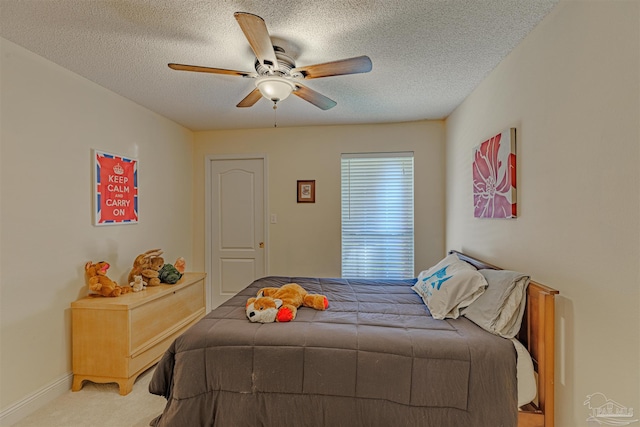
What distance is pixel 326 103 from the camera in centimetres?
219

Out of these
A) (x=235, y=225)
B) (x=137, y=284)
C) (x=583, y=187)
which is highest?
(x=583, y=187)

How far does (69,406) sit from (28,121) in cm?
192

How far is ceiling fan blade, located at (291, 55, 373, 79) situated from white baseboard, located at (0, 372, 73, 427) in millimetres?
2673

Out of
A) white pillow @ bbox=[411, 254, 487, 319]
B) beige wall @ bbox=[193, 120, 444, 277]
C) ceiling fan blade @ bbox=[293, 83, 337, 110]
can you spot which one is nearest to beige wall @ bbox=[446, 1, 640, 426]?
white pillow @ bbox=[411, 254, 487, 319]

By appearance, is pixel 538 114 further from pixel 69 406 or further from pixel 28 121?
pixel 69 406

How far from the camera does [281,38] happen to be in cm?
178

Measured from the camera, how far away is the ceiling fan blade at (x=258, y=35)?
1251 mm

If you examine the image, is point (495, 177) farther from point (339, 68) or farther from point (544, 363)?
point (339, 68)

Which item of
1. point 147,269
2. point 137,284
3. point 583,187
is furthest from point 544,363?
point 147,269

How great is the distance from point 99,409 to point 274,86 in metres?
2.41

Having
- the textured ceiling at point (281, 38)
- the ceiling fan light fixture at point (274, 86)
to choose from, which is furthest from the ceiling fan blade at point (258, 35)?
the textured ceiling at point (281, 38)

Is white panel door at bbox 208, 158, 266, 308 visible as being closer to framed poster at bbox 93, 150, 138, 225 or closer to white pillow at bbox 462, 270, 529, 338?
framed poster at bbox 93, 150, 138, 225

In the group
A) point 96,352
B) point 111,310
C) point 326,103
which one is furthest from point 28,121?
point 326,103

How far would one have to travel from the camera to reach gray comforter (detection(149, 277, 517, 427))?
1440 mm
